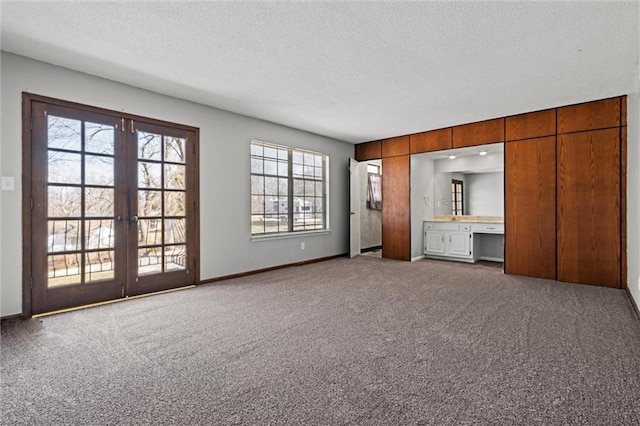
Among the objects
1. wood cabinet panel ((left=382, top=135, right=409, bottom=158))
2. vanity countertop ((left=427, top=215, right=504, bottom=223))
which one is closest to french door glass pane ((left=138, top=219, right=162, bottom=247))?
wood cabinet panel ((left=382, top=135, right=409, bottom=158))

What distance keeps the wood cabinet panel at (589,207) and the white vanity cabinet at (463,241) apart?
4.95 ft

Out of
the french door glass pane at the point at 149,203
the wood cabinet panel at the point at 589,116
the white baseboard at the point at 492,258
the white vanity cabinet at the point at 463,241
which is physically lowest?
the white baseboard at the point at 492,258

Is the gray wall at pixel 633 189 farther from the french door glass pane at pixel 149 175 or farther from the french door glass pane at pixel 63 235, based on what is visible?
the french door glass pane at pixel 63 235

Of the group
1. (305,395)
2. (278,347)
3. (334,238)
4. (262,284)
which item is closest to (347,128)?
(334,238)

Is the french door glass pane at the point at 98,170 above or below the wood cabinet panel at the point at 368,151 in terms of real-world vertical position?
below

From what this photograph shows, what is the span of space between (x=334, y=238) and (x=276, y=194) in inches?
67.4

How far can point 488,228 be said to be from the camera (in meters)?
6.06

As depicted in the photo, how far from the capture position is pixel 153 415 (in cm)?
165

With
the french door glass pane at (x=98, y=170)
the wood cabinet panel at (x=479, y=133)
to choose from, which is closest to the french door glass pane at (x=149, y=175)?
the french door glass pane at (x=98, y=170)

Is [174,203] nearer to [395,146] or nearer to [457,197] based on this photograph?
[395,146]

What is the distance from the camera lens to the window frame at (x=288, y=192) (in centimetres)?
523

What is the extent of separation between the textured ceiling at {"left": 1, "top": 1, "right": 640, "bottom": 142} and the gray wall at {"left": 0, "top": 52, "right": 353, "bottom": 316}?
Result: 20 cm

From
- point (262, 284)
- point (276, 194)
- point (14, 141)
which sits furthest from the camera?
point (276, 194)

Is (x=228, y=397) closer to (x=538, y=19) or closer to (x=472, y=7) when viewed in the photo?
(x=472, y=7)
